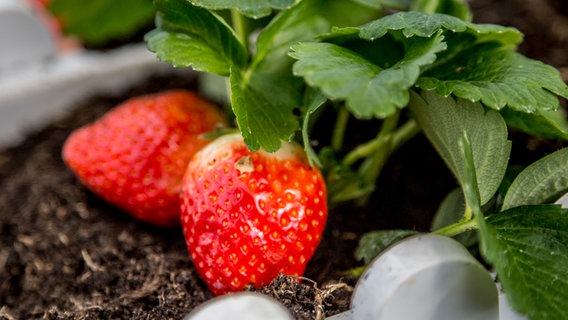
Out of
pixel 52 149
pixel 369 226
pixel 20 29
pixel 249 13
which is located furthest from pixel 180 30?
pixel 20 29

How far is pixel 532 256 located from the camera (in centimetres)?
61

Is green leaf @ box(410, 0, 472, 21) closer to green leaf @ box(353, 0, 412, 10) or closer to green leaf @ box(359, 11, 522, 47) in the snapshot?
green leaf @ box(353, 0, 412, 10)

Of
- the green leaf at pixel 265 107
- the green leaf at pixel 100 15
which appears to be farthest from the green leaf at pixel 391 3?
the green leaf at pixel 100 15

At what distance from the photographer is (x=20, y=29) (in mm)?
1383

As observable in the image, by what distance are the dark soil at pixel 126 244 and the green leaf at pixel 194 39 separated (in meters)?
0.22

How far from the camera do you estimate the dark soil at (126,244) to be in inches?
28.8

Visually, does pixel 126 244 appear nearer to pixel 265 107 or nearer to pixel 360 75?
pixel 265 107

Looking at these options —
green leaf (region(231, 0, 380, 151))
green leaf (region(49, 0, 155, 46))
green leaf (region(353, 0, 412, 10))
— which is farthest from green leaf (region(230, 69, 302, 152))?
green leaf (region(49, 0, 155, 46))

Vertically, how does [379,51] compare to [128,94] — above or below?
above

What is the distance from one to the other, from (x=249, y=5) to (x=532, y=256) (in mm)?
349

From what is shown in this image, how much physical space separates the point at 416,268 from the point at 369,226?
1.02 feet

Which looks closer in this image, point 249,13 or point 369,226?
point 249,13

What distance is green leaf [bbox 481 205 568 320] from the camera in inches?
22.8

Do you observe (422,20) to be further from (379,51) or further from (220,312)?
(220,312)
